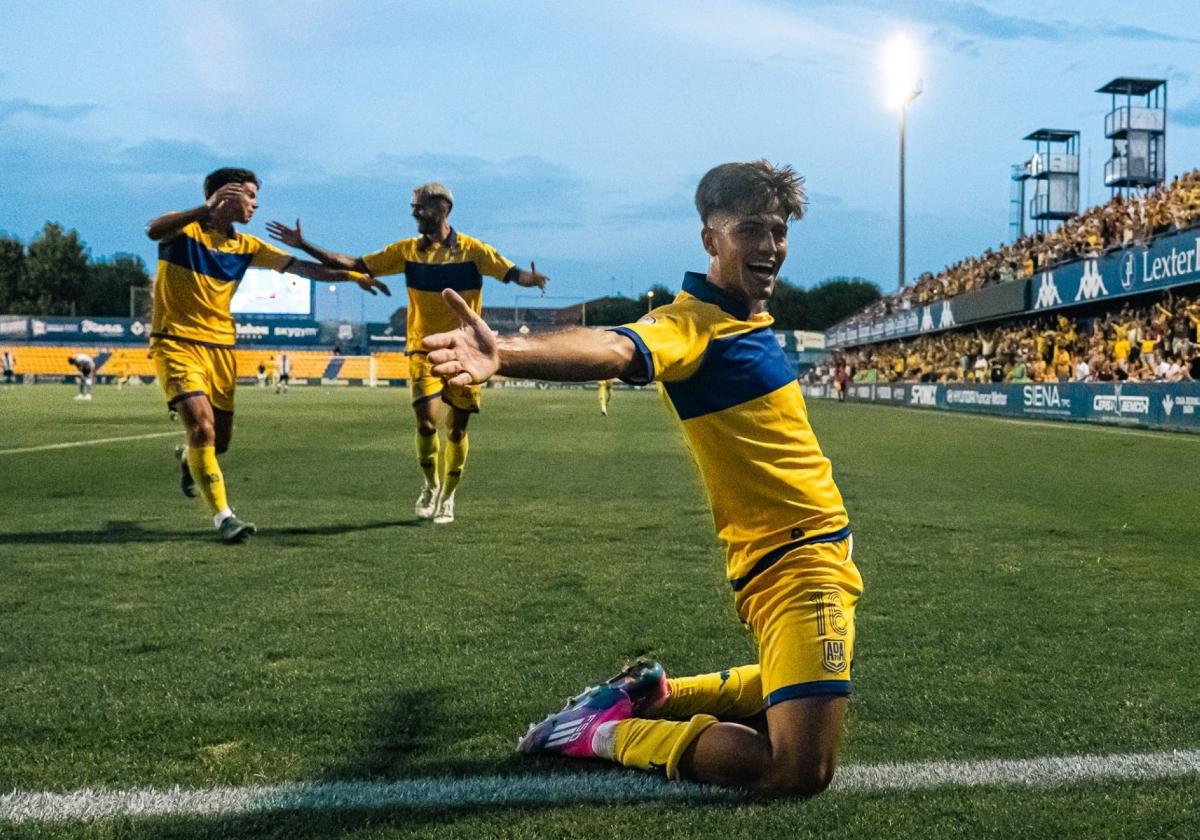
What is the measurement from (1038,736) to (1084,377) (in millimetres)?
25743

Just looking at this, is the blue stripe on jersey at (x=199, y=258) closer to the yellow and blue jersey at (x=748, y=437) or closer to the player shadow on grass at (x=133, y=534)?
the player shadow on grass at (x=133, y=534)

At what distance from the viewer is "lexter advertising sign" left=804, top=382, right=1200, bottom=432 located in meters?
21.0

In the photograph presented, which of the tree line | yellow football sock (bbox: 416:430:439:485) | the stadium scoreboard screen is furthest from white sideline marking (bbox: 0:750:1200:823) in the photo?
the tree line

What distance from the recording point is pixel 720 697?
135 inches

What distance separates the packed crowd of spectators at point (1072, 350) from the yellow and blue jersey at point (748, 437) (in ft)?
71.4

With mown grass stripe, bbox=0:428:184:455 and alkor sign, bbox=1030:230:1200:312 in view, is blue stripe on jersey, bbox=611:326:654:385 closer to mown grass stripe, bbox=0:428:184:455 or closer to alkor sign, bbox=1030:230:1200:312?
mown grass stripe, bbox=0:428:184:455

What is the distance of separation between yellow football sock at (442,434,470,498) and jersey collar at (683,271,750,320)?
553cm

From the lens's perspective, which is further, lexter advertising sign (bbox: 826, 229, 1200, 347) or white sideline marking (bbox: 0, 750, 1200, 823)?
lexter advertising sign (bbox: 826, 229, 1200, 347)

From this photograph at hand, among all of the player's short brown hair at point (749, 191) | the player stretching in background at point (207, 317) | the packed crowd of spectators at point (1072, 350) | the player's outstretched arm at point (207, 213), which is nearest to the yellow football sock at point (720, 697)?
the player's short brown hair at point (749, 191)

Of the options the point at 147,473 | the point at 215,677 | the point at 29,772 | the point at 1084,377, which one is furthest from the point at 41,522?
the point at 1084,377

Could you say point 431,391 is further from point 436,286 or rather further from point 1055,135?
point 1055,135

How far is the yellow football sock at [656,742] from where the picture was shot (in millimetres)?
2979

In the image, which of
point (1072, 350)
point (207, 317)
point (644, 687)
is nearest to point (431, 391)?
point (207, 317)

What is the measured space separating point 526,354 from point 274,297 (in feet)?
212
